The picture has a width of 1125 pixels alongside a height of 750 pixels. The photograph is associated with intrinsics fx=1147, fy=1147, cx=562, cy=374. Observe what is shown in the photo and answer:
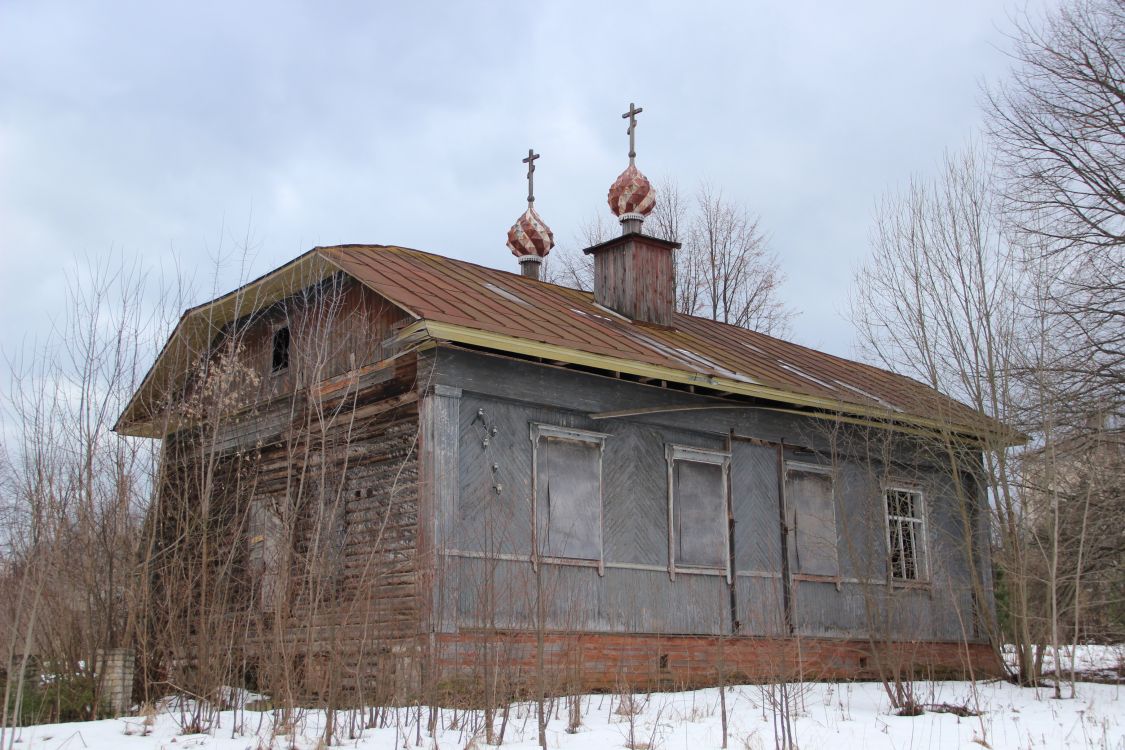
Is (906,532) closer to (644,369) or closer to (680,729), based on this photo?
(644,369)

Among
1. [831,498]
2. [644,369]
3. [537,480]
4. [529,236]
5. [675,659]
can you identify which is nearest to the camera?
[537,480]

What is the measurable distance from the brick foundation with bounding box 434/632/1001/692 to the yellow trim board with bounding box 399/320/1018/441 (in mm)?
2830

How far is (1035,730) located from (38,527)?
28.9ft

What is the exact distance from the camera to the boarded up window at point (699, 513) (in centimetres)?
1356

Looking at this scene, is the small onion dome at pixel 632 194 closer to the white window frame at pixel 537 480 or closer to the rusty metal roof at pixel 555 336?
the rusty metal roof at pixel 555 336

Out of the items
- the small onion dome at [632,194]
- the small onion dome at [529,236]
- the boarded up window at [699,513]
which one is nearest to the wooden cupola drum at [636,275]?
the small onion dome at [632,194]

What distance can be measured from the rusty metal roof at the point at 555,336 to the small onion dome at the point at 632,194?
1.60m

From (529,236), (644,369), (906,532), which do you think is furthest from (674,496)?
(529,236)

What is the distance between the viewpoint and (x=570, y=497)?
12586mm

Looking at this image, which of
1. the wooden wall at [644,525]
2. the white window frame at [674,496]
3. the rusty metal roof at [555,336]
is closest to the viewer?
the wooden wall at [644,525]

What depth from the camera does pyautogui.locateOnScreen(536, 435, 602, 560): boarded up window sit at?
12344mm

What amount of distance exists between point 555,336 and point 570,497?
177 centimetres

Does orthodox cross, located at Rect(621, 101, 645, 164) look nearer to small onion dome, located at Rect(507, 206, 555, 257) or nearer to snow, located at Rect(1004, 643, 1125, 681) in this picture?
small onion dome, located at Rect(507, 206, 555, 257)

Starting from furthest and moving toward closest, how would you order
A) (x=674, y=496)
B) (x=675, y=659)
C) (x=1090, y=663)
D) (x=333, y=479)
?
(x=1090, y=663) → (x=674, y=496) → (x=675, y=659) → (x=333, y=479)
